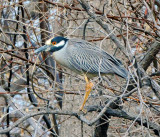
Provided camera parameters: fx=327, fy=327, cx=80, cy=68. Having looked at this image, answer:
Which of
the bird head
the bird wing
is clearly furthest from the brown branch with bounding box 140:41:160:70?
the bird head

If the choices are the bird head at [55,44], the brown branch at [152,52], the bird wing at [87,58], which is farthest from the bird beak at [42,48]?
the brown branch at [152,52]

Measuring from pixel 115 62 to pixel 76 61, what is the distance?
51cm

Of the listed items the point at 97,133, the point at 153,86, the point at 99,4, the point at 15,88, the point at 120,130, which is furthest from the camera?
the point at 15,88

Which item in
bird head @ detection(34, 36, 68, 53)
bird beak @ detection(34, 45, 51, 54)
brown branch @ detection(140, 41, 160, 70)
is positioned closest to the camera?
brown branch @ detection(140, 41, 160, 70)

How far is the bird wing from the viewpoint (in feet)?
13.8

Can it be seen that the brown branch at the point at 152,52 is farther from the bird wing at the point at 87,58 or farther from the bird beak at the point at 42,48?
the bird beak at the point at 42,48

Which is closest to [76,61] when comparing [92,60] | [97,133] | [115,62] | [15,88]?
[92,60]

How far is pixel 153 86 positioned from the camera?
3.51 metres

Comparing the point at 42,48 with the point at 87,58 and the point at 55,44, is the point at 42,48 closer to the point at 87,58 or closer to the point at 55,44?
the point at 55,44

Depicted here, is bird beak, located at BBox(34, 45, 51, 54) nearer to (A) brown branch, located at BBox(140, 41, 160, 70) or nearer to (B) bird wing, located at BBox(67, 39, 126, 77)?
(B) bird wing, located at BBox(67, 39, 126, 77)

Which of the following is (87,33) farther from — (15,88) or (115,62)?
(15,88)

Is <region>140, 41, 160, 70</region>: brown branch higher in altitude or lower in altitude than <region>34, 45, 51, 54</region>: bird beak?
higher

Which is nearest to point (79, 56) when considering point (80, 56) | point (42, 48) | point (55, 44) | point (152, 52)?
point (80, 56)

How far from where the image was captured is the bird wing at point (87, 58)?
4.22 meters
